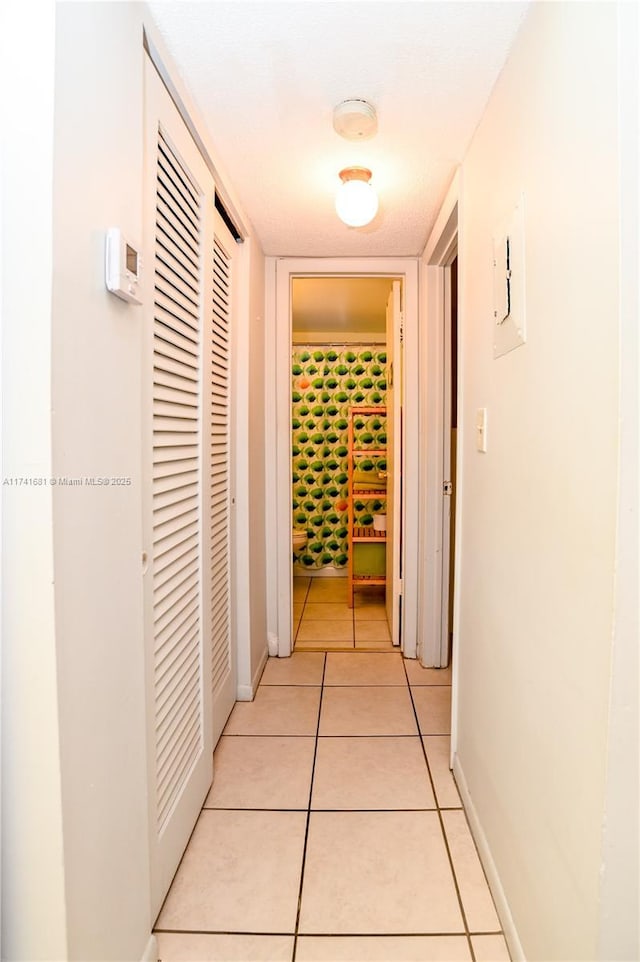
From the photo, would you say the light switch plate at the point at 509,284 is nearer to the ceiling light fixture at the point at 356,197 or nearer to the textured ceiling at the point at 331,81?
the textured ceiling at the point at 331,81

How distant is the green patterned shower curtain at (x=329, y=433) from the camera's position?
4.30 meters

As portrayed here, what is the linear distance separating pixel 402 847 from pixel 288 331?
2.24 metres

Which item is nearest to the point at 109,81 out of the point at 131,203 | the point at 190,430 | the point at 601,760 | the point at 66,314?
the point at 131,203

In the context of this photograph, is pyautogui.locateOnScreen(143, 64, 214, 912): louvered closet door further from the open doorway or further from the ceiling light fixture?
the open doorway

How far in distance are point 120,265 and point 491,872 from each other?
5.34ft

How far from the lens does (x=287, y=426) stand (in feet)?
8.91

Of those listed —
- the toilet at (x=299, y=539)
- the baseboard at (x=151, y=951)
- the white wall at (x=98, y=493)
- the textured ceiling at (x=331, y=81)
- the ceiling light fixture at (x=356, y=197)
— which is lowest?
the baseboard at (x=151, y=951)

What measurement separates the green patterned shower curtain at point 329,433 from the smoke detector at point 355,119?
2.83 meters

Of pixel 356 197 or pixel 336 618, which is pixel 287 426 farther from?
pixel 336 618

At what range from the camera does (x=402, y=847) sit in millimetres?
1443

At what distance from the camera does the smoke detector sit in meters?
1.40

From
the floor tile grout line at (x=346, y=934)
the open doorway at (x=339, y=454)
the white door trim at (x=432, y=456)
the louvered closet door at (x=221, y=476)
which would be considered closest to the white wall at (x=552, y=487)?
the floor tile grout line at (x=346, y=934)

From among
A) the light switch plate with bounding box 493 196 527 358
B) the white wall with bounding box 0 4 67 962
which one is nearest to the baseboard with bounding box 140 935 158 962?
the white wall with bounding box 0 4 67 962

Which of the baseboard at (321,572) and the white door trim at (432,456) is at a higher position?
the white door trim at (432,456)
